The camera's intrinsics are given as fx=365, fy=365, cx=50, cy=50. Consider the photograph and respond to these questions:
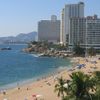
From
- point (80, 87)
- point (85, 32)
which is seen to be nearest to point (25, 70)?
point (80, 87)

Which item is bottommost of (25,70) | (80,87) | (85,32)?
(25,70)

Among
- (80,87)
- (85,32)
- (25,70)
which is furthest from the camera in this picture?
(85,32)

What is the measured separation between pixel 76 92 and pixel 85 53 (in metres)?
112

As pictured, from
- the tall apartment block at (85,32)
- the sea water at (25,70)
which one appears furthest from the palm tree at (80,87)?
the tall apartment block at (85,32)

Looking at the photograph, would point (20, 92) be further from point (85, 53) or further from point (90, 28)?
point (90, 28)

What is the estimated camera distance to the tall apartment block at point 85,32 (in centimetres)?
15025

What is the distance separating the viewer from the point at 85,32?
518ft

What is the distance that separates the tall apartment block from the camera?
150 meters

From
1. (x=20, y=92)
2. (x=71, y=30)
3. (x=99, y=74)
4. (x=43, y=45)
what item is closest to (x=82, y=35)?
(x=71, y=30)

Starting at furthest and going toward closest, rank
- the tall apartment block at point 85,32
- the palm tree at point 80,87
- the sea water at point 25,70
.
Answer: the tall apartment block at point 85,32 < the sea water at point 25,70 < the palm tree at point 80,87

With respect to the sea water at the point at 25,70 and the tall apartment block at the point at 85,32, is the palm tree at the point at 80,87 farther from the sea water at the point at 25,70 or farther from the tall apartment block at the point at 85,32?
the tall apartment block at the point at 85,32

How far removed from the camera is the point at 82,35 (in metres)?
159

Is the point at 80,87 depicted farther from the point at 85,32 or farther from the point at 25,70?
the point at 85,32

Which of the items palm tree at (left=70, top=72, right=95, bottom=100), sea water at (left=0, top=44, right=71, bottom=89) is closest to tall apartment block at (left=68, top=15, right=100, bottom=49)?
sea water at (left=0, top=44, right=71, bottom=89)
